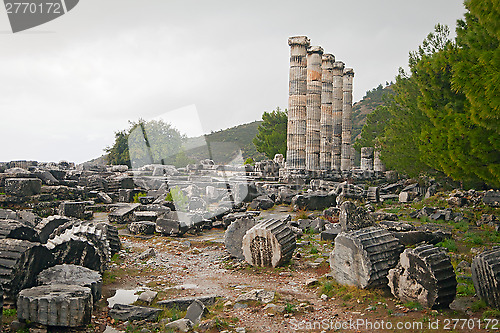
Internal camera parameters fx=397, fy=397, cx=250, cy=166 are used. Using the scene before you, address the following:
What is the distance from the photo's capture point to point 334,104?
35469 millimetres

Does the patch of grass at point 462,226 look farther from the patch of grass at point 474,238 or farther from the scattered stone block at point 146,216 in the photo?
the scattered stone block at point 146,216

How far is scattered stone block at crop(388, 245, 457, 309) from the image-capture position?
532 centimetres

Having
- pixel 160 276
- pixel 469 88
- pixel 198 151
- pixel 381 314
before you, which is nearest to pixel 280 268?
pixel 160 276

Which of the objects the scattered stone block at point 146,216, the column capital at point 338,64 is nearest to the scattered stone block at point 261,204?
the scattered stone block at point 146,216

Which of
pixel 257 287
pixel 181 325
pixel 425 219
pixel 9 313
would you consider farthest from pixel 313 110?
pixel 9 313

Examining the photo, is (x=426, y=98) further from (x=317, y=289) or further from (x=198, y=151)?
(x=198, y=151)

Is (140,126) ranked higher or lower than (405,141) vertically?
higher

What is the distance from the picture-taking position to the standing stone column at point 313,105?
2936cm

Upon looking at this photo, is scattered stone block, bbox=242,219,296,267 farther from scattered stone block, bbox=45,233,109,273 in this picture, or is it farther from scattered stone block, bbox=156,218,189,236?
scattered stone block, bbox=156,218,189,236

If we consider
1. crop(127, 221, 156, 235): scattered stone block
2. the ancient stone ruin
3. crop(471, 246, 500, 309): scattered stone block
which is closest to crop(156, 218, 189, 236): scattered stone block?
crop(127, 221, 156, 235): scattered stone block

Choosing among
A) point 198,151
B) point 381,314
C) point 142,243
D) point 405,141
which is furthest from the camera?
point 198,151

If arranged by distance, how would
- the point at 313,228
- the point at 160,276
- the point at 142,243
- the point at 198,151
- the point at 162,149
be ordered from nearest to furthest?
the point at 160,276 < the point at 142,243 < the point at 313,228 < the point at 162,149 < the point at 198,151

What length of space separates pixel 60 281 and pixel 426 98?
12.7 metres

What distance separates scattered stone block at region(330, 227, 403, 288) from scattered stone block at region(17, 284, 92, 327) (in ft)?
13.0
